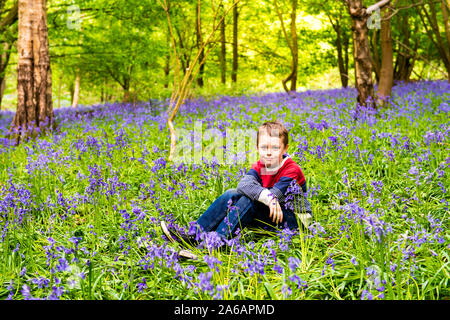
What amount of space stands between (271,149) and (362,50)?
5.43 meters

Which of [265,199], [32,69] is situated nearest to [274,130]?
[265,199]

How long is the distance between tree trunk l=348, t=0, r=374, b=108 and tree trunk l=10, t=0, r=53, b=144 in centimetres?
678

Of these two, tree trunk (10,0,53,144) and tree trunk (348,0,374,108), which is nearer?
tree trunk (348,0,374,108)

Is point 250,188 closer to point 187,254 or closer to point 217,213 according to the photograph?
point 217,213

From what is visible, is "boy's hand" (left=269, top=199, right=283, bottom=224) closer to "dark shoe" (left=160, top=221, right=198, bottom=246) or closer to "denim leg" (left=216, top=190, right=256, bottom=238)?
"denim leg" (left=216, top=190, right=256, bottom=238)

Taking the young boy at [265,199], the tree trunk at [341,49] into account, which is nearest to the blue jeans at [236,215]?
the young boy at [265,199]

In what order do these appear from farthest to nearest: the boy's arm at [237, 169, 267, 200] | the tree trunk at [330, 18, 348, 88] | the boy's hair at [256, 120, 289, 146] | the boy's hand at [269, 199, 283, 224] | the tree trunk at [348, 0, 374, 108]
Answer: the tree trunk at [330, 18, 348, 88] → the tree trunk at [348, 0, 374, 108] → the boy's hair at [256, 120, 289, 146] → the boy's arm at [237, 169, 267, 200] → the boy's hand at [269, 199, 283, 224]

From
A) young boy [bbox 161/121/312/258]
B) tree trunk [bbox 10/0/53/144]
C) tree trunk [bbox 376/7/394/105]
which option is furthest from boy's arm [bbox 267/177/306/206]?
tree trunk [bbox 376/7/394/105]

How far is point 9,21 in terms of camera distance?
36.3 feet

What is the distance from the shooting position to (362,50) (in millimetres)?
7586

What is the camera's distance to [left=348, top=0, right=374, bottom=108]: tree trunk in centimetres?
749

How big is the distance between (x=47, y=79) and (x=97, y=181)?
5353mm

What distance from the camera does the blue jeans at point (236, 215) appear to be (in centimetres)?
320
